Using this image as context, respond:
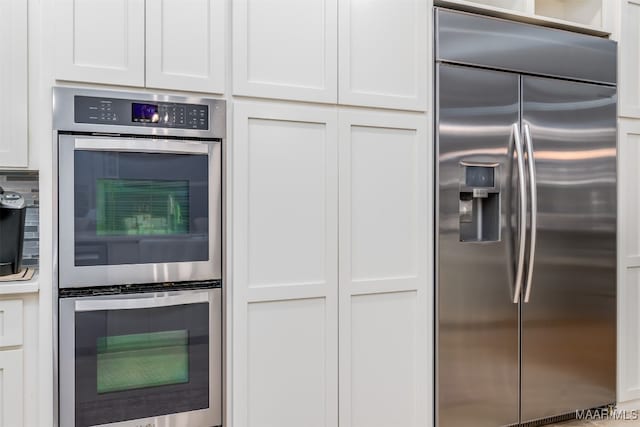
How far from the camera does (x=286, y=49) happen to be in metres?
2.04

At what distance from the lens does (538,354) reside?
2.50 meters

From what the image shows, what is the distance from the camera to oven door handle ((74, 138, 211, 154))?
178cm

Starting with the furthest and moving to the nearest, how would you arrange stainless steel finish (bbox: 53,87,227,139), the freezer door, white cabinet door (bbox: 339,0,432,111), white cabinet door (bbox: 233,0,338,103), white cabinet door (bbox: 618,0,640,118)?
1. white cabinet door (bbox: 618,0,640,118)
2. the freezer door
3. white cabinet door (bbox: 339,0,432,111)
4. white cabinet door (bbox: 233,0,338,103)
5. stainless steel finish (bbox: 53,87,227,139)

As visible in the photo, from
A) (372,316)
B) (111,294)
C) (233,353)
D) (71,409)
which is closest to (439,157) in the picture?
(372,316)

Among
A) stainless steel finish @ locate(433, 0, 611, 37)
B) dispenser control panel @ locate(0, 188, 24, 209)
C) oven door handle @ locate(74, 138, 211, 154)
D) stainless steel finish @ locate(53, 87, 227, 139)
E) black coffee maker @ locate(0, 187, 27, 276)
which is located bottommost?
black coffee maker @ locate(0, 187, 27, 276)

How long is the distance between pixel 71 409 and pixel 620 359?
260cm

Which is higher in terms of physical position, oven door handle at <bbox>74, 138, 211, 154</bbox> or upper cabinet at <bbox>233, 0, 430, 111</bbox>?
upper cabinet at <bbox>233, 0, 430, 111</bbox>

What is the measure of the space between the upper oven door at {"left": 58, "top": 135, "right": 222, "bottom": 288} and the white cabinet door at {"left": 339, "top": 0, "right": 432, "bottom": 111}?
67 centimetres

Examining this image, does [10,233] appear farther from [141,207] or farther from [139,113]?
[139,113]

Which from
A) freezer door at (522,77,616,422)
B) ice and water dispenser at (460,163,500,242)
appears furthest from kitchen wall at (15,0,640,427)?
freezer door at (522,77,616,422)

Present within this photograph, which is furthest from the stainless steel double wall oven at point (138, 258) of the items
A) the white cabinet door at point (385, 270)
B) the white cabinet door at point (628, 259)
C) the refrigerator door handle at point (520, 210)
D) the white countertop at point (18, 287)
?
the white cabinet door at point (628, 259)

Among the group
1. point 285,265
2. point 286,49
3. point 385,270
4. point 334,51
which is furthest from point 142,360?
point 334,51

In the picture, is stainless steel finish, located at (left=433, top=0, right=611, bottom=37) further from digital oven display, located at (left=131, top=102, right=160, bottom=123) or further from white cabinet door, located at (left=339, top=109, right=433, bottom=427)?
digital oven display, located at (left=131, top=102, right=160, bottom=123)

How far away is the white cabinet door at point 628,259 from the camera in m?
2.70
